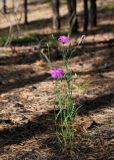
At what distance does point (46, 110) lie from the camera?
5188mm

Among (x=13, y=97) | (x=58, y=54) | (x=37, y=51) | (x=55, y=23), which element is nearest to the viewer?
(x=13, y=97)

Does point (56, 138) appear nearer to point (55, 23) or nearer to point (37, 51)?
point (37, 51)

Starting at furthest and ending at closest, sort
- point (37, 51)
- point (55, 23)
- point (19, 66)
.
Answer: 1. point (55, 23)
2. point (37, 51)
3. point (19, 66)

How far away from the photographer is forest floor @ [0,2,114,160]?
159 inches

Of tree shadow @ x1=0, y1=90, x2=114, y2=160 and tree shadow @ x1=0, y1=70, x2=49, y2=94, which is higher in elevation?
tree shadow @ x1=0, y1=70, x2=49, y2=94

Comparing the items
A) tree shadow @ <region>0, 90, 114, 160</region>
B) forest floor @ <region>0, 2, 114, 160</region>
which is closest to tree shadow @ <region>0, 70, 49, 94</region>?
Result: forest floor @ <region>0, 2, 114, 160</region>

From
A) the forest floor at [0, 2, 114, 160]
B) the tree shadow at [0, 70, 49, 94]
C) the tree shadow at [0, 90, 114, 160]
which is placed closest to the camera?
the forest floor at [0, 2, 114, 160]

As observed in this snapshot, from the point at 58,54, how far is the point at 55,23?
1019 centimetres

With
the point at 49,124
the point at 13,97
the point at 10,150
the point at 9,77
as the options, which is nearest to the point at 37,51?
the point at 9,77

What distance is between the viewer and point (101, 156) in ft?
12.6

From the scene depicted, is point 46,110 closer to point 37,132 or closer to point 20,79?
point 37,132

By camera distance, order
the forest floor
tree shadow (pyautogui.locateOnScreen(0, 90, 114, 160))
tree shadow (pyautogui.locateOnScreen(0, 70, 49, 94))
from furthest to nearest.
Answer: tree shadow (pyautogui.locateOnScreen(0, 70, 49, 94))
tree shadow (pyautogui.locateOnScreen(0, 90, 114, 160))
the forest floor

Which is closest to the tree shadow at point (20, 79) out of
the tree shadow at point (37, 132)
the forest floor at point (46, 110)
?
the forest floor at point (46, 110)

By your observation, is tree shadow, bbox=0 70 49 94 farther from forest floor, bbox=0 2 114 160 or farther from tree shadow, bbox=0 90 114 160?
tree shadow, bbox=0 90 114 160
